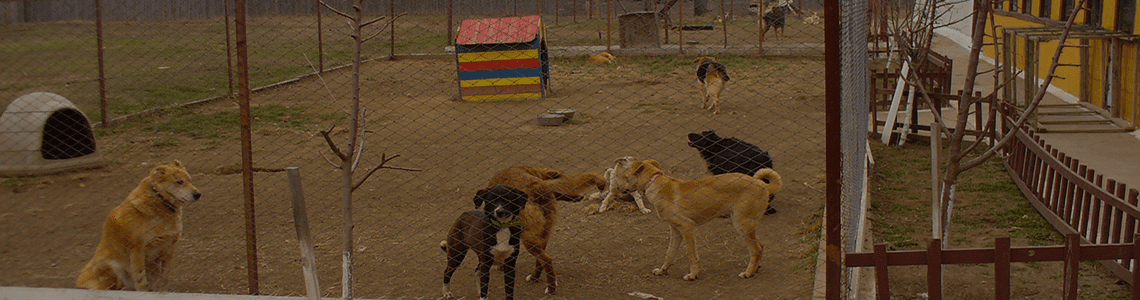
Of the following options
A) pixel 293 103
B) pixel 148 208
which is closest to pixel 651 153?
pixel 148 208

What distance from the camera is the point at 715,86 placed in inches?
477

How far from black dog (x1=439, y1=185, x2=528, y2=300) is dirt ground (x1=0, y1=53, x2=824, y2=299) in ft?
1.39

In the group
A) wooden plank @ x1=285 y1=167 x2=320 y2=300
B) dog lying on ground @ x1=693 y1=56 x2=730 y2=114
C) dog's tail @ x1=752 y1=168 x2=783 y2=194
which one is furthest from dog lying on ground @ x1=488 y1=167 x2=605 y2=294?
dog lying on ground @ x1=693 y1=56 x2=730 y2=114

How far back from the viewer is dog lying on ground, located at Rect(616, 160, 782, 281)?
18.4 ft

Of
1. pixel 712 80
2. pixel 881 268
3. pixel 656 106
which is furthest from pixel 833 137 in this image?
pixel 656 106

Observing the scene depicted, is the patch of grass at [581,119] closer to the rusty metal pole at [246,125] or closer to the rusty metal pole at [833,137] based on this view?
the rusty metal pole at [246,125]

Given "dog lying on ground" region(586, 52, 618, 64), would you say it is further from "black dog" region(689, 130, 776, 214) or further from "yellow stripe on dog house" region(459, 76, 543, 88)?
"black dog" region(689, 130, 776, 214)

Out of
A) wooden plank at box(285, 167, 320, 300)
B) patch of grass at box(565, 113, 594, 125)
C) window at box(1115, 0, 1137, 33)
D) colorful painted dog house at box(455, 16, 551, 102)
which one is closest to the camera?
wooden plank at box(285, 167, 320, 300)

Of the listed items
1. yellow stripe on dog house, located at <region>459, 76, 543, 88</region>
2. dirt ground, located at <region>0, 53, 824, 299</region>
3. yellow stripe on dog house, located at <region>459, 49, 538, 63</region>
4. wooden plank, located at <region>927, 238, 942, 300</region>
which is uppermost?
yellow stripe on dog house, located at <region>459, 49, 538, 63</region>

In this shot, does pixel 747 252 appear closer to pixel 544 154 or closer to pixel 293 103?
pixel 544 154

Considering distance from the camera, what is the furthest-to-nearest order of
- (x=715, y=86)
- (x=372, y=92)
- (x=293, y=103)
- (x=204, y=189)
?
(x=372, y=92)
(x=293, y=103)
(x=715, y=86)
(x=204, y=189)

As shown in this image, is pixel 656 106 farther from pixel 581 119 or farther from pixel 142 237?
pixel 142 237

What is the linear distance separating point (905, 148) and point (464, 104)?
6679 millimetres

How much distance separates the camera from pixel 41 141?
29.9ft
